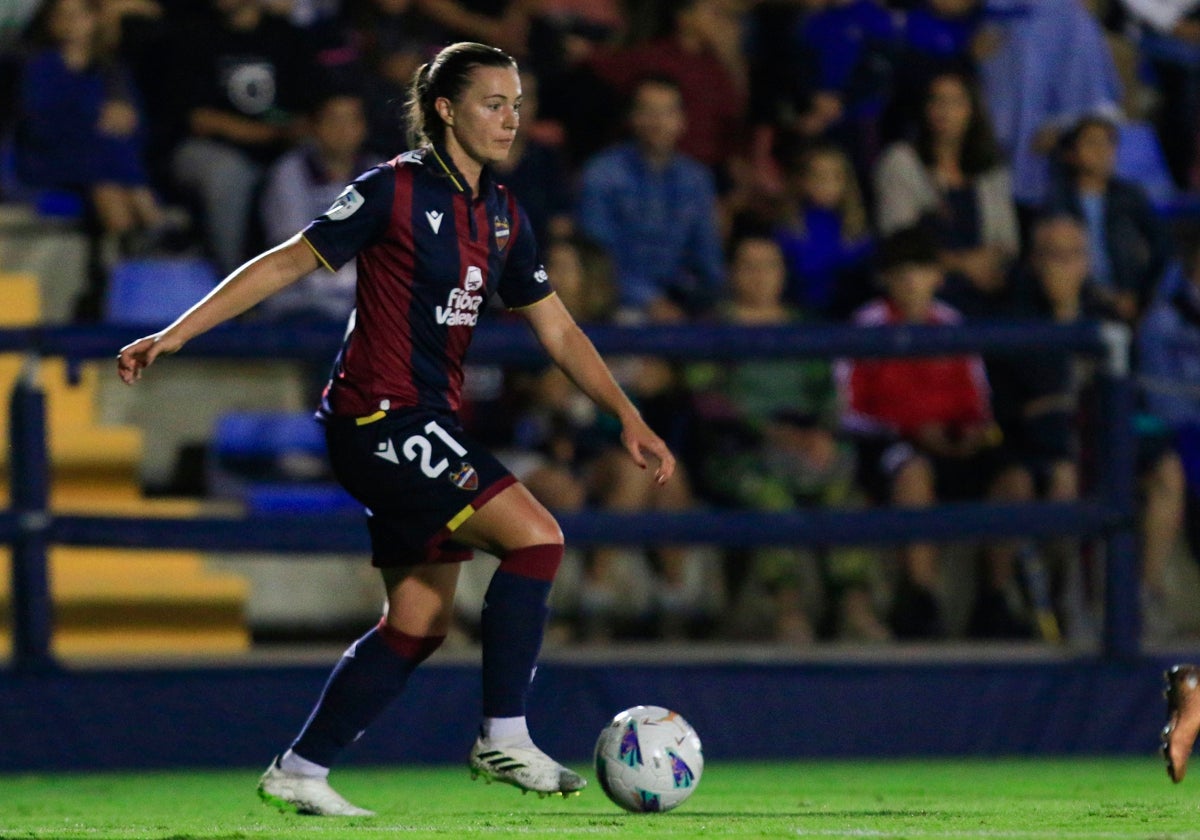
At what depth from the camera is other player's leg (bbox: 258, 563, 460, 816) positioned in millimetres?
4965

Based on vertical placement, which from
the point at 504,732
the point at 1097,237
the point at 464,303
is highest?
the point at 1097,237

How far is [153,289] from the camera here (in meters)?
8.77

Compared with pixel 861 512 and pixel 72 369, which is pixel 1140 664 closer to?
pixel 861 512

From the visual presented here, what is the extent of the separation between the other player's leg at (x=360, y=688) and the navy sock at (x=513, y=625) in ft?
0.56

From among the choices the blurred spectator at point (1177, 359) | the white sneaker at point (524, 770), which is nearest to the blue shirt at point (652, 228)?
the blurred spectator at point (1177, 359)

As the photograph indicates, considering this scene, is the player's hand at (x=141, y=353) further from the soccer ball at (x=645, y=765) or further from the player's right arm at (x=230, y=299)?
the soccer ball at (x=645, y=765)

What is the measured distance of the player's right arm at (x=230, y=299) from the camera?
15.1 feet

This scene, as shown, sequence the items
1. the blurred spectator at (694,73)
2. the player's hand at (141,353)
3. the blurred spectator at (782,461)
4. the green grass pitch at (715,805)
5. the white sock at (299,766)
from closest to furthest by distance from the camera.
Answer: the green grass pitch at (715,805)
the player's hand at (141,353)
the white sock at (299,766)
the blurred spectator at (782,461)
the blurred spectator at (694,73)

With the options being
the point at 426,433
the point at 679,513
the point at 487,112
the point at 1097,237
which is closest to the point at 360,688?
the point at 426,433

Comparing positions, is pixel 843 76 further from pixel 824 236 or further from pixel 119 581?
pixel 119 581

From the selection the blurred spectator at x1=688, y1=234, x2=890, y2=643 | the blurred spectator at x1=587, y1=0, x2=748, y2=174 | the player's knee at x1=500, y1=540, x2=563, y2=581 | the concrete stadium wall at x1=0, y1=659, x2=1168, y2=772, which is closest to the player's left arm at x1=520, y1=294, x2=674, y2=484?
the player's knee at x1=500, y1=540, x2=563, y2=581

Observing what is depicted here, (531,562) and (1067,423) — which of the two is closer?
(531,562)

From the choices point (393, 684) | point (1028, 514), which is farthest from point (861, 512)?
point (393, 684)

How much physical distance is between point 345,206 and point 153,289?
413 centimetres
